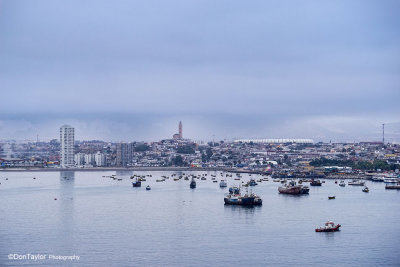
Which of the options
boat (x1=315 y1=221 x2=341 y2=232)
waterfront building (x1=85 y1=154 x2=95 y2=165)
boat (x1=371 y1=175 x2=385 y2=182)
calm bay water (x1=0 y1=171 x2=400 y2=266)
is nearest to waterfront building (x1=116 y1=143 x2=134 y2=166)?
waterfront building (x1=85 y1=154 x2=95 y2=165)

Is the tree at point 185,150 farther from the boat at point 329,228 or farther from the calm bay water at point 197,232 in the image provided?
the boat at point 329,228

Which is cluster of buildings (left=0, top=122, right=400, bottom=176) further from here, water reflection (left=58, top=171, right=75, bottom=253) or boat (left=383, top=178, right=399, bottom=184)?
water reflection (left=58, top=171, right=75, bottom=253)

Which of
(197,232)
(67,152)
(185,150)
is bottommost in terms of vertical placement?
(197,232)

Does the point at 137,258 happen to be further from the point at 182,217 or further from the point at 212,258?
the point at 182,217

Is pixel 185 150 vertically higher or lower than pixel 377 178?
higher

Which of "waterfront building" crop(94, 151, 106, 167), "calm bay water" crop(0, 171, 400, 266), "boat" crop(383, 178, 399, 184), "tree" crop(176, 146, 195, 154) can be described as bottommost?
"calm bay water" crop(0, 171, 400, 266)

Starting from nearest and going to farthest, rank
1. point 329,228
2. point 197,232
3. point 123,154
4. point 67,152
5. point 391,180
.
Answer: point 197,232 → point 329,228 → point 391,180 → point 67,152 → point 123,154

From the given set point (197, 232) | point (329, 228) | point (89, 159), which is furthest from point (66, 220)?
point (89, 159)

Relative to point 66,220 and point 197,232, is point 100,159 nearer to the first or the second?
point 66,220
